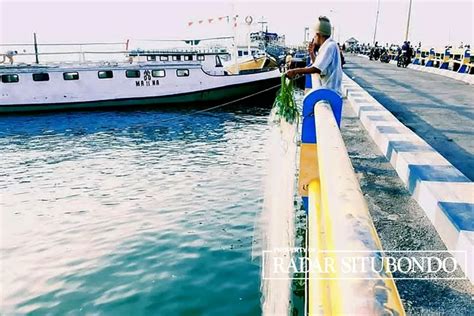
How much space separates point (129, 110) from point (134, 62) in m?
3.97

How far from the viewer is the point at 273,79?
87.1 feet

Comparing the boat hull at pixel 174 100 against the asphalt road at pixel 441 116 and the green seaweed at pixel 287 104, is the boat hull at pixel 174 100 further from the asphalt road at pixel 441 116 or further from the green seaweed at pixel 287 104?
the green seaweed at pixel 287 104

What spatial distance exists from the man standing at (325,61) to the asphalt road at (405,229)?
101 cm

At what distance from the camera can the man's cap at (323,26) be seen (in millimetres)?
4293

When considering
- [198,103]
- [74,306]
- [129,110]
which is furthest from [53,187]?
[198,103]

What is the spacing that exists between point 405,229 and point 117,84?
954 inches

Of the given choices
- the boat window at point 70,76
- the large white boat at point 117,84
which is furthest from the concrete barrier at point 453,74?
the boat window at point 70,76

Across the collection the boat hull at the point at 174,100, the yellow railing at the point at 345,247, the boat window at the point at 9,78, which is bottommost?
the boat hull at the point at 174,100

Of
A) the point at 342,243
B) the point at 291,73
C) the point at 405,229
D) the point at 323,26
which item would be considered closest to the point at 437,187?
the point at 405,229

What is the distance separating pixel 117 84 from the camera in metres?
24.9

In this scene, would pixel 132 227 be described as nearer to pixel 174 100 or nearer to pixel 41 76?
pixel 174 100

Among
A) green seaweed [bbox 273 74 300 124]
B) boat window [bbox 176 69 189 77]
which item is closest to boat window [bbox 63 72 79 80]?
boat window [bbox 176 69 189 77]

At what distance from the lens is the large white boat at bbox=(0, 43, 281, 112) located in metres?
23.7

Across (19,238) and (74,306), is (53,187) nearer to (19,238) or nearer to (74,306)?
(19,238)
